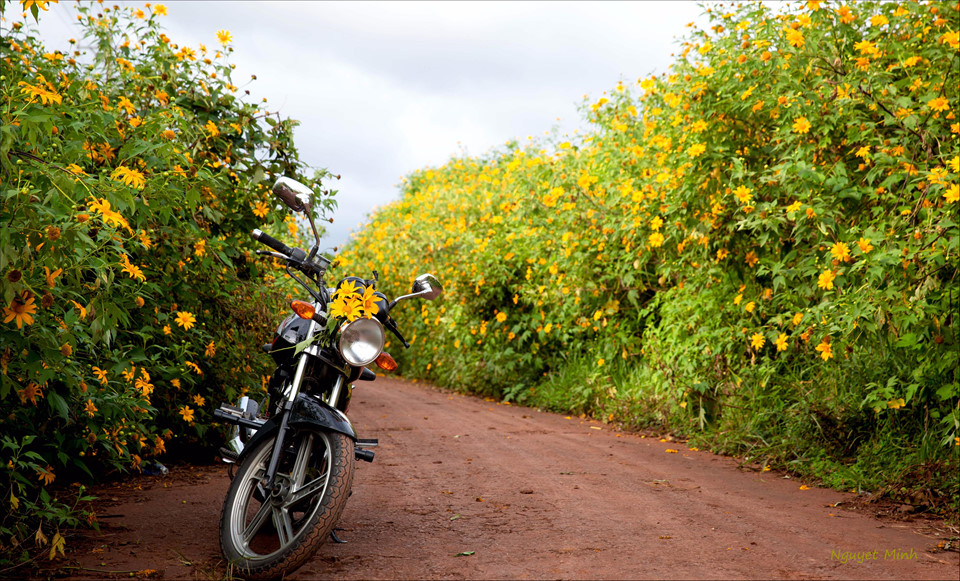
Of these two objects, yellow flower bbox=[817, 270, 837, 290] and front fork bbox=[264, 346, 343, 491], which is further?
yellow flower bbox=[817, 270, 837, 290]

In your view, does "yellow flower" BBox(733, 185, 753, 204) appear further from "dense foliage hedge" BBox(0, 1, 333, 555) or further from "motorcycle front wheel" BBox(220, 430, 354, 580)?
"motorcycle front wheel" BBox(220, 430, 354, 580)

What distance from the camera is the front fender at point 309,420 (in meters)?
3.27

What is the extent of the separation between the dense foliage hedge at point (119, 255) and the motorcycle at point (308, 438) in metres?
0.70

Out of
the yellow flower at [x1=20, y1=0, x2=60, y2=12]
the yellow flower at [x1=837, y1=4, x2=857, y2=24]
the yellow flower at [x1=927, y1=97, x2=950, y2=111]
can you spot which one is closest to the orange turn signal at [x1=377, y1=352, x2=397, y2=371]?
the yellow flower at [x1=20, y1=0, x2=60, y2=12]

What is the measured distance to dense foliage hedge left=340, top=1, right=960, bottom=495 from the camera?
15.5ft

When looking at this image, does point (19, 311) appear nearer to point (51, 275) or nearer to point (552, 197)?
point (51, 275)

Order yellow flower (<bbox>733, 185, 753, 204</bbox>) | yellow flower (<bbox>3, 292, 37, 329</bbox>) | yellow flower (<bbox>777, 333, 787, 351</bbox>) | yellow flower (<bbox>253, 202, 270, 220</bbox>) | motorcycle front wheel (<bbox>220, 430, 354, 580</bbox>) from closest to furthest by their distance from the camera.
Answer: yellow flower (<bbox>3, 292, 37, 329</bbox>) → motorcycle front wheel (<bbox>220, 430, 354, 580</bbox>) → yellow flower (<bbox>253, 202, 270, 220</bbox>) → yellow flower (<bbox>733, 185, 753, 204</bbox>) → yellow flower (<bbox>777, 333, 787, 351</bbox>)

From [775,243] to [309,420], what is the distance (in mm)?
3977

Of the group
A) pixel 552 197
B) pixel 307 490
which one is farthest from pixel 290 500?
pixel 552 197

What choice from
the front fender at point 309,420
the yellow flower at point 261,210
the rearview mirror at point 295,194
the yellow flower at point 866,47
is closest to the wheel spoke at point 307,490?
the front fender at point 309,420

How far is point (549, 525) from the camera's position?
4078 mm

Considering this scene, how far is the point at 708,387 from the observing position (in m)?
6.92

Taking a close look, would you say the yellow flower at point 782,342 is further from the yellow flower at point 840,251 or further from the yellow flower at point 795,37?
the yellow flower at point 795,37

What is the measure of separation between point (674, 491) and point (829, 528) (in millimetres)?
1020
